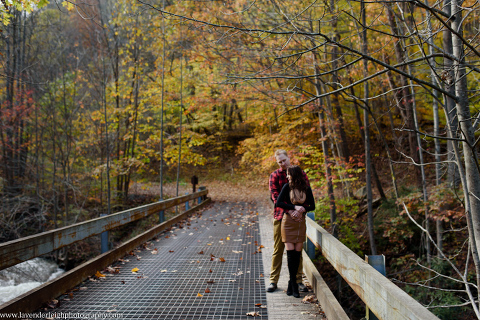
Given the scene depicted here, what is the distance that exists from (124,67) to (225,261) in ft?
48.9

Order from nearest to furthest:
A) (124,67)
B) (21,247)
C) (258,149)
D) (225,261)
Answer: (21,247), (225,261), (124,67), (258,149)

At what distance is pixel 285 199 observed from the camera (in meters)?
4.36

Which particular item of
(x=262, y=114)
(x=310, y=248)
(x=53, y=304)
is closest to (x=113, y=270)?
(x=53, y=304)

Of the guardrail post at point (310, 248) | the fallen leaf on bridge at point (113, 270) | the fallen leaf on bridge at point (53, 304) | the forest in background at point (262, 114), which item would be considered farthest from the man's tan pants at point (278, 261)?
the fallen leaf on bridge at point (53, 304)

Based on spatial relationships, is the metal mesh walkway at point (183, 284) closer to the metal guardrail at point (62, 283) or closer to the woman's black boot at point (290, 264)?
the metal guardrail at point (62, 283)

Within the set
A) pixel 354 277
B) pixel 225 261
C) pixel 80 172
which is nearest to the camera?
pixel 354 277

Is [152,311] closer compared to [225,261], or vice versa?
[152,311]

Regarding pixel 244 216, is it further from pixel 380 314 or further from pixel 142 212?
pixel 380 314

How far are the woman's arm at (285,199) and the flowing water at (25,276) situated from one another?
21.0 ft

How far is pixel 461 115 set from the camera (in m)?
3.07

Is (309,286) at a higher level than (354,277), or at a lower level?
lower

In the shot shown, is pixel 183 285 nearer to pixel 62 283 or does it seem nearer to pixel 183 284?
pixel 183 284

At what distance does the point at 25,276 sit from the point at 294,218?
855cm

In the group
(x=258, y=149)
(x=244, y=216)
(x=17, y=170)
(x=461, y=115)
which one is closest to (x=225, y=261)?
(x=461, y=115)
